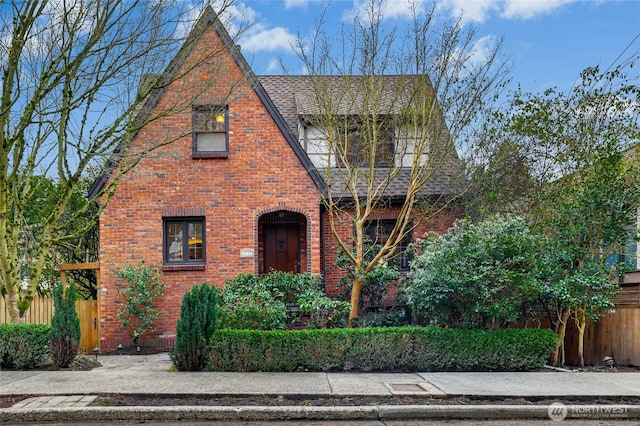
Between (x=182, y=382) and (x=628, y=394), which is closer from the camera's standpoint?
(x=628, y=394)

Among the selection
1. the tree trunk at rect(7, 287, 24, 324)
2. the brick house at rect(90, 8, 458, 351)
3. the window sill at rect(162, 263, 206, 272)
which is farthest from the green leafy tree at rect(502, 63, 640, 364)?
the tree trunk at rect(7, 287, 24, 324)

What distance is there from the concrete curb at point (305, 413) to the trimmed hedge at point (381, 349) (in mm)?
2535

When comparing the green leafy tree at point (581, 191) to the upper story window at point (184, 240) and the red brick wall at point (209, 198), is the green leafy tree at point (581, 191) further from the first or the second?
the upper story window at point (184, 240)

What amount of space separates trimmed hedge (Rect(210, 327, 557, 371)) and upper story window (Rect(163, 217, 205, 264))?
4063mm

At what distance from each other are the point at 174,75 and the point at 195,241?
13.5 feet

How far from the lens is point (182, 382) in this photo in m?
7.92

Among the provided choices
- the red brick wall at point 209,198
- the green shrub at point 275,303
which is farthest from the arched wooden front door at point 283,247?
the green shrub at point 275,303

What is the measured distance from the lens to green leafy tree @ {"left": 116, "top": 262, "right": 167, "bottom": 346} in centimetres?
1202

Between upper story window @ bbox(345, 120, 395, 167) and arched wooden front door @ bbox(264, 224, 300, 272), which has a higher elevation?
upper story window @ bbox(345, 120, 395, 167)

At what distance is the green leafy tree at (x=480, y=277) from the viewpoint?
924 centimetres

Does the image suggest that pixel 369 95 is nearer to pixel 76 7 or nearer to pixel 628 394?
pixel 76 7

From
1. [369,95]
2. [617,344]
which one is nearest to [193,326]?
[369,95]

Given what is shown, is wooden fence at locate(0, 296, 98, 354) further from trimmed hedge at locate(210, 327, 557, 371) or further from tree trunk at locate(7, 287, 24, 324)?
trimmed hedge at locate(210, 327, 557, 371)

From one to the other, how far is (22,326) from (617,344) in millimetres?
11327
